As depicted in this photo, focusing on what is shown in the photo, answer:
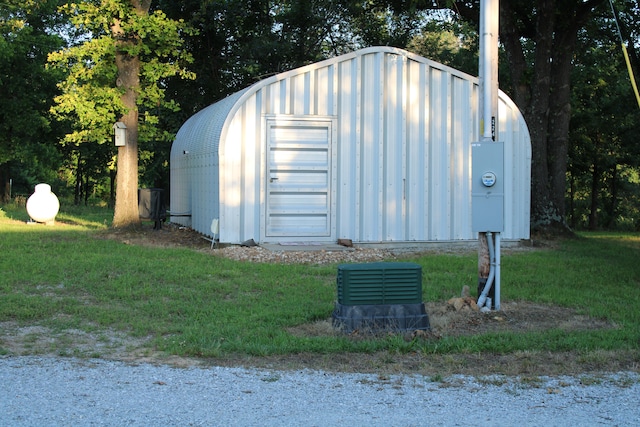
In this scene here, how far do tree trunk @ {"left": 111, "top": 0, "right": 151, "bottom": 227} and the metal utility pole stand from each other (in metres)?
10.9

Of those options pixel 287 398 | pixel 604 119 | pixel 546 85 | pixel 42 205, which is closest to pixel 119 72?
pixel 42 205

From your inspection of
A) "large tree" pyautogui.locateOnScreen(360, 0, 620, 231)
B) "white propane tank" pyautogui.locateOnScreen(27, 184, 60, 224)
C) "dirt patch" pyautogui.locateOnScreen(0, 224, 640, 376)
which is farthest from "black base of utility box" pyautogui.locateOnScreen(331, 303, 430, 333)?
"white propane tank" pyautogui.locateOnScreen(27, 184, 60, 224)

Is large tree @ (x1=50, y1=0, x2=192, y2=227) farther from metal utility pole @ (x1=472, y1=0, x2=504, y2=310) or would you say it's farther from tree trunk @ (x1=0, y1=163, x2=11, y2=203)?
tree trunk @ (x1=0, y1=163, x2=11, y2=203)

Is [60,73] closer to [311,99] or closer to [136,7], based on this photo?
[136,7]

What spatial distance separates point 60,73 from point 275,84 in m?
18.1

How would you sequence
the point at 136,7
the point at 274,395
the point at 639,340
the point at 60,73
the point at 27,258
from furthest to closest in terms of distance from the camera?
1. the point at 60,73
2. the point at 136,7
3. the point at 27,258
4. the point at 639,340
5. the point at 274,395

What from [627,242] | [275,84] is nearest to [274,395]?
[275,84]

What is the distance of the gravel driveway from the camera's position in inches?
197

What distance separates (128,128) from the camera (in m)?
18.0

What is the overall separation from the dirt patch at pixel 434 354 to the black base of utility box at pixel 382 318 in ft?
0.46

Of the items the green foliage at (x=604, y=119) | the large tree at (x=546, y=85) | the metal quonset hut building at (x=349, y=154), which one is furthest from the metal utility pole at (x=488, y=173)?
the green foliage at (x=604, y=119)

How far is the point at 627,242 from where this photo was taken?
19766mm

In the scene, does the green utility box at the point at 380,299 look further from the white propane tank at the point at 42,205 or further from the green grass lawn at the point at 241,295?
the white propane tank at the point at 42,205

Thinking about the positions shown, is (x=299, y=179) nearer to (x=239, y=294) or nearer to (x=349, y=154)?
(x=349, y=154)
